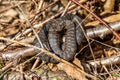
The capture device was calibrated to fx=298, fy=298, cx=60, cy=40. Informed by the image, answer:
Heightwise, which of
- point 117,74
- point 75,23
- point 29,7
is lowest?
point 117,74

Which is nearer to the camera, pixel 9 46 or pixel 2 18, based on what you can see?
pixel 9 46

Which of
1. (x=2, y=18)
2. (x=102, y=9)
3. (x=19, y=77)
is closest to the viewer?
(x=19, y=77)

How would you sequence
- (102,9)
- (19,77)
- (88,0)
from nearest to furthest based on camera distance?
1. (19,77)
2. (88,0)
3. (102,9)

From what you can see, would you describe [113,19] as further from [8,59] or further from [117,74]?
[8,59]

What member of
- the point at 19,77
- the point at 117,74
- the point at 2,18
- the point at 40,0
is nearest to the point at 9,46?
the point at 19,77

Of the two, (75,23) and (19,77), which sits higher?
(75,23)

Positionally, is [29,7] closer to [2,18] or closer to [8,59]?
[2,18]
